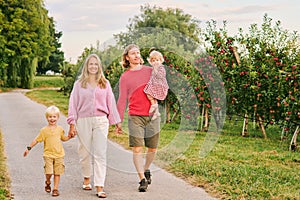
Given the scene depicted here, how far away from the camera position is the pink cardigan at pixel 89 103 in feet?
18.7

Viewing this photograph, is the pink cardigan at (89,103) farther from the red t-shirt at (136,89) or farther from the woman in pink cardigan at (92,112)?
the red t-shirt at (136,89)

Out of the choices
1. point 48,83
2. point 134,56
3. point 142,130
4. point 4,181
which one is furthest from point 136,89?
point 48,83

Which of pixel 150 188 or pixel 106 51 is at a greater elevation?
pixel 106 51

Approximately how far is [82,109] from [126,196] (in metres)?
1.12

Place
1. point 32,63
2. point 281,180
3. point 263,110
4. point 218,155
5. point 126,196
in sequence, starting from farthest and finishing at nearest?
1. point 32,63
2. point 263,110
3. point 218,155
4. point 281,180
5. point 126,196

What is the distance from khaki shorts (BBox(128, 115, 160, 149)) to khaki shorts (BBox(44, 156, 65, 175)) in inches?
34.2

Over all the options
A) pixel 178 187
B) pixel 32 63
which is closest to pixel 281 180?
pixel 178 187

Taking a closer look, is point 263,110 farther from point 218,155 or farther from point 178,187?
point 178,187

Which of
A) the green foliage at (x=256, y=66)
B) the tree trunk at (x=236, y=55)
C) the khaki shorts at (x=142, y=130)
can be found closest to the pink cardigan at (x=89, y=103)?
the khaki shorts at (x=142, y=130)

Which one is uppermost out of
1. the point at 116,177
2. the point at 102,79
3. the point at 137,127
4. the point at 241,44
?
the point at 241,44

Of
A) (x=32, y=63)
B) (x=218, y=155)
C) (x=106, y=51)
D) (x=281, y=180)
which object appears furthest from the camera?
(x=32, y=63)

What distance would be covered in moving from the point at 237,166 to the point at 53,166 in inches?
114

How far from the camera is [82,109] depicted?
5.74 metres

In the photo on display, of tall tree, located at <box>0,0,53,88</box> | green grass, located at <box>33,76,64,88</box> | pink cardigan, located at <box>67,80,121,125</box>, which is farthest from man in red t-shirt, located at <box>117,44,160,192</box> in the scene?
green grass, located at <box>33,76,64,88</box>
